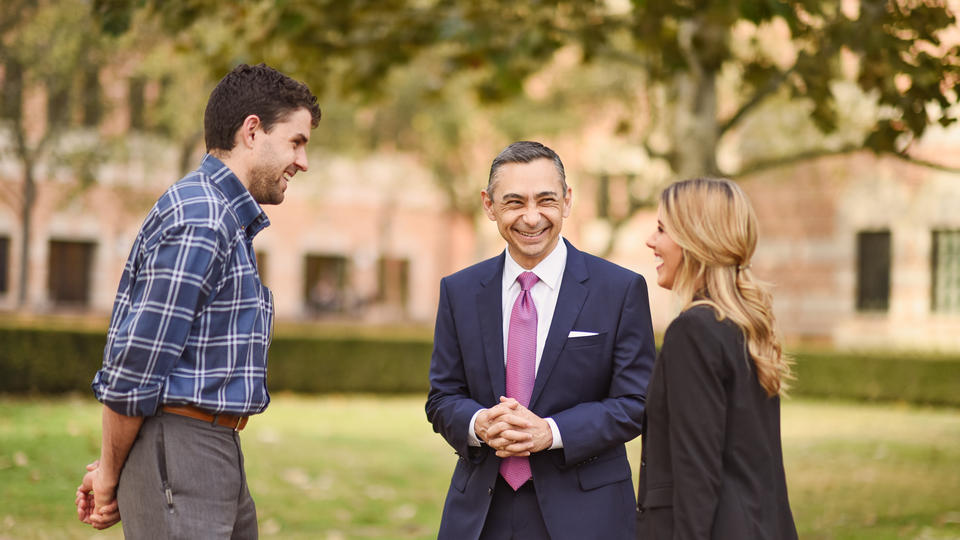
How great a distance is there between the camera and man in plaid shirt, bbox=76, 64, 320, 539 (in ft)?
9.38

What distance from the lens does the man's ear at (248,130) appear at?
3096 millimetres

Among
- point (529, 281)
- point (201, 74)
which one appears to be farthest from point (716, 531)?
point (201, 74)

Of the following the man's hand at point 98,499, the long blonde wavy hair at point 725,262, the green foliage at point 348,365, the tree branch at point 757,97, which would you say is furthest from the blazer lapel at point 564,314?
the green foliage at point 348,365

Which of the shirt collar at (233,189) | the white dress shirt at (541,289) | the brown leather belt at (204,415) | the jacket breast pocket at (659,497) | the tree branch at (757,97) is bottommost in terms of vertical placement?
the jacket breast pocket at (659,497)

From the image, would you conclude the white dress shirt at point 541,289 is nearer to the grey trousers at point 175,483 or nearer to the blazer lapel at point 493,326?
the blazer lapel at point 493,326

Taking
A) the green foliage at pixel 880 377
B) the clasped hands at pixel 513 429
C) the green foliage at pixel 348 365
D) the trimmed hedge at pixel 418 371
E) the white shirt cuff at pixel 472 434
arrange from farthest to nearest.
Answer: the green foliage at pixel 880 377
the trimmed hedge at pixel 418 371
the green foliage at pixel 348 365
the white shirt cuff at pixel 472 434
the clasped hands at pixel 513 429

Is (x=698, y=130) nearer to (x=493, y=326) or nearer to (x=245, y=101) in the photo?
(x=493, y=326)

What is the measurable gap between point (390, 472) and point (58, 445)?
3.50 m

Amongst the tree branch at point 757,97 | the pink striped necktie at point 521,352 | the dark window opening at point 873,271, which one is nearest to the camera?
the pink striped necktie at point 521,352

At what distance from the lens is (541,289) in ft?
12.0

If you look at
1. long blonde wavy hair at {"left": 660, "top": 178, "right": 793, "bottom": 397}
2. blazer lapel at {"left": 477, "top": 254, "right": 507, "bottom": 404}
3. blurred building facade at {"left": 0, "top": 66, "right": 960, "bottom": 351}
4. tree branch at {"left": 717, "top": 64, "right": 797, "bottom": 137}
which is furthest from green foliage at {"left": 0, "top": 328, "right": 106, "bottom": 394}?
long blonde wavy hair at {"left": 660, "top": 178, "right": 793, "bottom": 397}

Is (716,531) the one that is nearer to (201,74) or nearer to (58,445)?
(58,445)

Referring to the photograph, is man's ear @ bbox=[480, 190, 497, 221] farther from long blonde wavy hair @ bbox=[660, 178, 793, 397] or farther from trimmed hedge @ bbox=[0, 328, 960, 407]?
trimmed hedge @ bbox=[0, 328, 960, 407]

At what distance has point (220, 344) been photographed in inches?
117
